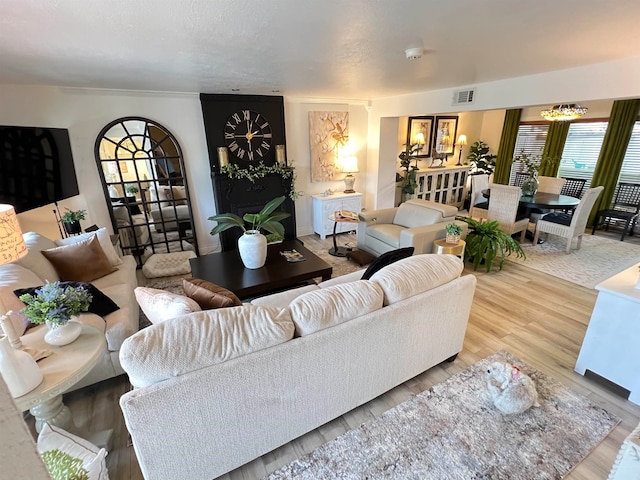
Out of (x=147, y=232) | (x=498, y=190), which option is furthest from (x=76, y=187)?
(x=498, y=190)

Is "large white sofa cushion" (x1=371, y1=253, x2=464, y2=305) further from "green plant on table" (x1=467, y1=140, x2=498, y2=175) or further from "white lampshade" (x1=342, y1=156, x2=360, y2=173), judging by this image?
"green plant on table" (x1=467, y1=140, x2=498, y2=175)

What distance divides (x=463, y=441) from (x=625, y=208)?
583cm

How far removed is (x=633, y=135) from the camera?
15.7ft

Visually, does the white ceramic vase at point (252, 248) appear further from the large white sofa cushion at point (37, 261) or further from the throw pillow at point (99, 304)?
the large white sofa cushion at point (37, 261)

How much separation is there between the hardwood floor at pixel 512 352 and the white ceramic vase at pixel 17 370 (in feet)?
2.18

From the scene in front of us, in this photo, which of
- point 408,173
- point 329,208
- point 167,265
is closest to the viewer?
point 167,265

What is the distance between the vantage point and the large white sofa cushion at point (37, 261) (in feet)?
7.16

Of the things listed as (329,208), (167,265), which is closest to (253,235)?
(167,265)

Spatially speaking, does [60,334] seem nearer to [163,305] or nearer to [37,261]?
[163,305]

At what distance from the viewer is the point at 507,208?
434 centimetres

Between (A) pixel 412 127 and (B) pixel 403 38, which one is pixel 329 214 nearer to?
(A) pixel 412 127

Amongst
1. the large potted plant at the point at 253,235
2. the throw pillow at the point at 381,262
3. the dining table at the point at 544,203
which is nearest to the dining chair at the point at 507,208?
the dining table at the point at 544,203

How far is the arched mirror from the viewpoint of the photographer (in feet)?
12.3

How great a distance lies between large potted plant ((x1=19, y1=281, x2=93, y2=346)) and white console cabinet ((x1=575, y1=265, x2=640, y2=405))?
10.1ft
